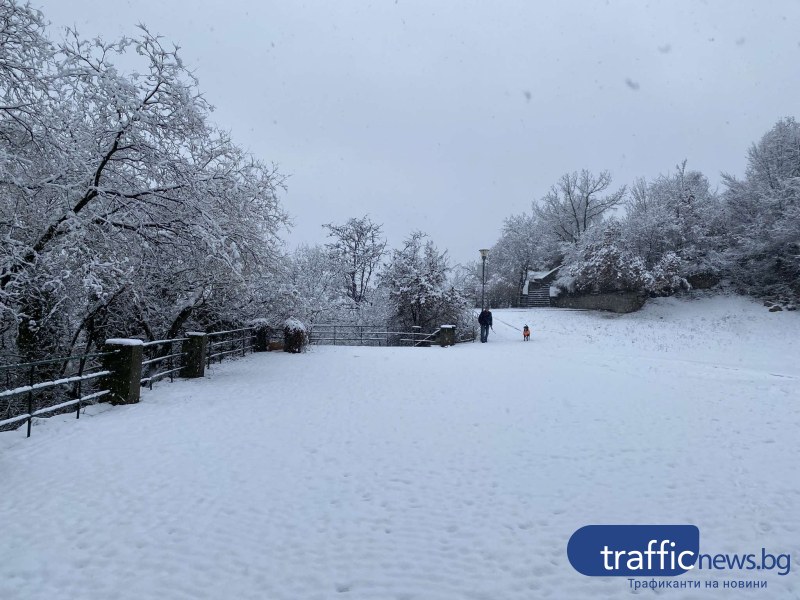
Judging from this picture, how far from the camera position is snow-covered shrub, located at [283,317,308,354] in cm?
1731

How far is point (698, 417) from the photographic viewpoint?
26.4ft

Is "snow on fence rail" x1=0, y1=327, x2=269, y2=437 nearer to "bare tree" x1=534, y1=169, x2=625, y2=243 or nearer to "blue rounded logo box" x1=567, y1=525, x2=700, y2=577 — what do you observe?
"blue rounded logo box" x1=567, y1=525, x2=700, y2=577

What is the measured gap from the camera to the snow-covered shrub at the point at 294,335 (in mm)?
17312

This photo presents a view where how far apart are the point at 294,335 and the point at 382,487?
1320 cm

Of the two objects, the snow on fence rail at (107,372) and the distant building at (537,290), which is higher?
the distant building at (537,290)

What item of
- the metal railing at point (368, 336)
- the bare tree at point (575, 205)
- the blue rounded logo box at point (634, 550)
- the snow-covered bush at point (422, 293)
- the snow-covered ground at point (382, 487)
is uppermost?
the bare tree at point (575, 205)

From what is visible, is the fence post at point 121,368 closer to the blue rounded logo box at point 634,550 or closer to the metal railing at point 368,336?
the blue rounded logo box at point 634,550

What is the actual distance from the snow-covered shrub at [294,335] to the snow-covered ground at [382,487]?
6.54m

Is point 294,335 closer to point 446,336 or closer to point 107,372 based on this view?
point 446,336

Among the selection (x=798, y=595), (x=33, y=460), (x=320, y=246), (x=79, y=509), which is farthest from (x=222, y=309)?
(x=320, y=246)

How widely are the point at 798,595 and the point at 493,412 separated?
5280 mm

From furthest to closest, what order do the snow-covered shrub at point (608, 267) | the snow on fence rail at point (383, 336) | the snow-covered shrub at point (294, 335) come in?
1. the snow-covered shrub at point (608, 267)
2. the snow on fence rail at point (383, 336)
3. the snow-covered shrub at point (294, 335)

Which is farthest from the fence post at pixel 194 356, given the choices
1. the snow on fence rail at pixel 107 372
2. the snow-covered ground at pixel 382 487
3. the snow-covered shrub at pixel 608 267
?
the snow-covered shrub at pixel 608 267

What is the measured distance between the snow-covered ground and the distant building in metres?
31.4
